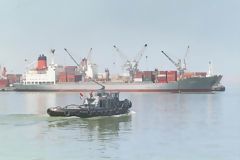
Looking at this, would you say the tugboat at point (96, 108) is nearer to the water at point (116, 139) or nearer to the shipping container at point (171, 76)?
the water at point (116, 139)

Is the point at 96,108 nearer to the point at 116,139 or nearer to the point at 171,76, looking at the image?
the point at 116,139

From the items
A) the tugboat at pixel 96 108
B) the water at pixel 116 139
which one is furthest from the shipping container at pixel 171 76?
the water at pixel 116 139

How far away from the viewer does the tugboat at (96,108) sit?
202ft

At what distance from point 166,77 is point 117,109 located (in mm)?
133086

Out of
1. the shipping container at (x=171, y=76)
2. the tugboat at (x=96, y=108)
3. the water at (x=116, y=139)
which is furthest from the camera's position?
the shipping container at (x=171, y=76)

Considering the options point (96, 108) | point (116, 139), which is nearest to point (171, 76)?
point (96, 108)

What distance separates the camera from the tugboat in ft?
202

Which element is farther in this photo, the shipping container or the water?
the shipping container

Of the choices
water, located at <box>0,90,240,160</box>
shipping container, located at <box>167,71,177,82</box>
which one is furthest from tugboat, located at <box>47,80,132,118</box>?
shipping container, located at <box>167,71,177,82</box>

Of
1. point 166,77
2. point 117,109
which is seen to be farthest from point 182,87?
point 117,109

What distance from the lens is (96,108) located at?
6319 cm

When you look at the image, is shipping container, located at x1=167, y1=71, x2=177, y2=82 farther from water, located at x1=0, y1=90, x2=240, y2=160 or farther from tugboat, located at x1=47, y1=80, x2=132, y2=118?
water, located at x1=0, y1=90, x2=240, y2=160

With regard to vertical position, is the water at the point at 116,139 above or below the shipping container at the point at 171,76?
below

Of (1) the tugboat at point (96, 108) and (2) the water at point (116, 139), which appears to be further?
(1) the tugboat at point (96, 108)
